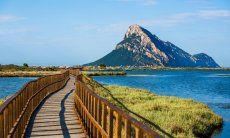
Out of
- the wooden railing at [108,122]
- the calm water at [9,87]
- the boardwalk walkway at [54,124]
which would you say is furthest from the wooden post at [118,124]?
the calm water at [9,87]

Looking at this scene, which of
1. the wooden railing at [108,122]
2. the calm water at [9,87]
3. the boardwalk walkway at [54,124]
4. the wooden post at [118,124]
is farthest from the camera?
the calm water at [9,87]

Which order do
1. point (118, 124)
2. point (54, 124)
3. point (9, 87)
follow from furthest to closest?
point (9, 87)
point (54, 124)
point (118, 124)

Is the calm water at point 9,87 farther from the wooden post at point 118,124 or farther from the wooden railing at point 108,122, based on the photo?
the wooden post at point 118,124

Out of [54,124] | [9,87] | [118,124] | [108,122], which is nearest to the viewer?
[118,124]

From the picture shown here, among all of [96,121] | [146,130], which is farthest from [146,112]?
[146,130]

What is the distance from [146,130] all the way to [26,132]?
999 cm

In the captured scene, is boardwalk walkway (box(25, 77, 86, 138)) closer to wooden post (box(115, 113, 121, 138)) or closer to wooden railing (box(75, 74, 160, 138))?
wooden railing (box(75, 74, 160, 138))

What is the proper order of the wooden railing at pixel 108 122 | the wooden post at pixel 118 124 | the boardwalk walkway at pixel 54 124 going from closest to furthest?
1. the wooden railing at pixel 108 122
2. the wooden post at pixel 118 124
3. the boardwalk walkway at pixel 54 124

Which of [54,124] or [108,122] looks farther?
[54,124]

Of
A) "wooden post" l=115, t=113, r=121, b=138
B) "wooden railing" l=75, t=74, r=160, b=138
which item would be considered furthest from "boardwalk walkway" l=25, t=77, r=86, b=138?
"wooden post" l=115, t=113, r=121, b=138

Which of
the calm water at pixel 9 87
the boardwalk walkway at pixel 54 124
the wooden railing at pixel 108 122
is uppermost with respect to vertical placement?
the wooden railing at pixel 108 122

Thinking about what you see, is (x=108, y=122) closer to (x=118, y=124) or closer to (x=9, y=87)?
(x=118, y=124)

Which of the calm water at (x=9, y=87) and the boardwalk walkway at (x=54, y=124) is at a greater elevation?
the boardwalk walkway at (x=54, y=124)

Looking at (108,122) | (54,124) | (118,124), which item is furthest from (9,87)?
(118,124)
